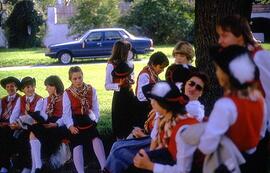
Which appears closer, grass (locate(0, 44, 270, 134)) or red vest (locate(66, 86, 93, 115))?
red vest (locate(66, 86, 93, 115))

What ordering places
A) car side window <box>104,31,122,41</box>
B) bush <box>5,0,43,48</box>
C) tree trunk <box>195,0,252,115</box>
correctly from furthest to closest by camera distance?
bush <box>5,0,43,48</box>, car side window <box>104,31,122,41</box>, tree trunk <box>195,0,252,115</box>

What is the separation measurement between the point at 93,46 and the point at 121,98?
52.4 ft

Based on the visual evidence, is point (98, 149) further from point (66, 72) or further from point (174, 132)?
point (66, 72)

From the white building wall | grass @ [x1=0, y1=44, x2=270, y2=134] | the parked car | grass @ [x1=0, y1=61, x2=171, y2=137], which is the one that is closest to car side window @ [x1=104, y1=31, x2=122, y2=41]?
the parked car

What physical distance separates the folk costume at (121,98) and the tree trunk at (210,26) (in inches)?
40.2

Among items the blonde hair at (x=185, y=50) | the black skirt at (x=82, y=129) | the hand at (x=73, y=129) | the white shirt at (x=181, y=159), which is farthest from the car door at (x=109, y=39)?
the white shirt at (x=181, y=159)

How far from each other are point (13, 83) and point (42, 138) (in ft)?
2.76

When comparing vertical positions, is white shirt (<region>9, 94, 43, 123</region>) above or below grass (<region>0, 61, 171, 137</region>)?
above

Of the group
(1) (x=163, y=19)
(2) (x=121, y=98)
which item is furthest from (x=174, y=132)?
(1) (x=163, y=19)

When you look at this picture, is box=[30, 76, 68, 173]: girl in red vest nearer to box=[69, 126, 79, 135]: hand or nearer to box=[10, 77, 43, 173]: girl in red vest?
box=[10, 77, 43, 173]: girl in red vest

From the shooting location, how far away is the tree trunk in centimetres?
619

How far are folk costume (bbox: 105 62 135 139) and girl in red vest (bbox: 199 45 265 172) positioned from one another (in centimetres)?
350

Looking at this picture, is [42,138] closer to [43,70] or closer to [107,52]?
[43,70]

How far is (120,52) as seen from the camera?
255 inches
